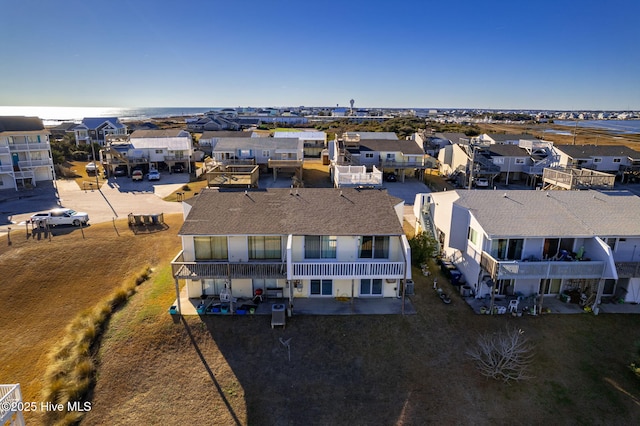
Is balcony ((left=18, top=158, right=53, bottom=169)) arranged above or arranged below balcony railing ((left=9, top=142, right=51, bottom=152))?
below

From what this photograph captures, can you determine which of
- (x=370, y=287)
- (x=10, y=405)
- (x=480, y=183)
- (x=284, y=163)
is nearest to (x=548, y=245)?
(x=370, y=287)

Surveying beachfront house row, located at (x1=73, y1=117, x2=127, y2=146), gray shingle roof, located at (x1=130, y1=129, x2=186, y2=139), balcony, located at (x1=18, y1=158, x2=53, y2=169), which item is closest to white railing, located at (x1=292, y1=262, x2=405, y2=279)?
balcony, located at (x1=18, y1=158, x2=53, y2=169)

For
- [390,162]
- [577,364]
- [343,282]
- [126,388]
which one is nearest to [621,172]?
[390,162]

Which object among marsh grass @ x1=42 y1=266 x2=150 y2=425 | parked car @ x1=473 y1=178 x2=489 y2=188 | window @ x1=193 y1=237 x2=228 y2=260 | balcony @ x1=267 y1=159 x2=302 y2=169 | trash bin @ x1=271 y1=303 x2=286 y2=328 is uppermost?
balcony @ x1=267 y1=159 x2=302 y2=169

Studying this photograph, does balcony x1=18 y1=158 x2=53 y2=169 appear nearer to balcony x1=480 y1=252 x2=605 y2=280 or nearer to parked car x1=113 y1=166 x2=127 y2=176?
parked car x1=113 y1=166 x2=127 y2=176

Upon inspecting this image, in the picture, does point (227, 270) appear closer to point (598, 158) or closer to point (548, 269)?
point (548, 269)

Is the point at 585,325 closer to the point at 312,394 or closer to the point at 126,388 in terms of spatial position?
the point at 312,394
